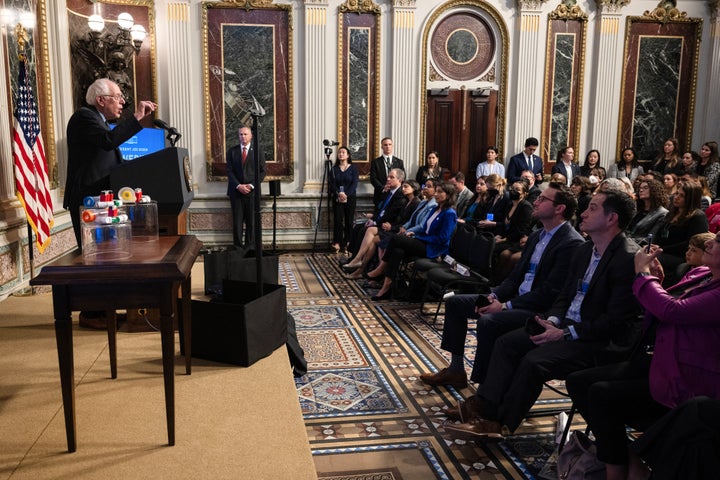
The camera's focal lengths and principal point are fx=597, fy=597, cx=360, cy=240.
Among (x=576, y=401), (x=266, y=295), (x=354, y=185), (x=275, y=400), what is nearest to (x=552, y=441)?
(x=576, y=401)

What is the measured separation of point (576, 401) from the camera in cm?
265

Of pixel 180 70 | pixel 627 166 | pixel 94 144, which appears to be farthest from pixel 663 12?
pixel 94 144

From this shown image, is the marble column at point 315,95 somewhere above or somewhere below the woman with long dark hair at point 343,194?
above

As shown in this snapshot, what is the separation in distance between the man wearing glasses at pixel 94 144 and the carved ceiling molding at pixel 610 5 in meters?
8.38

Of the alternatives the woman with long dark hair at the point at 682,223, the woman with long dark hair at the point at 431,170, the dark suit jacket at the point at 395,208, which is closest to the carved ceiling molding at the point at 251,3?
the woman with long dark hair at the point at 431,170

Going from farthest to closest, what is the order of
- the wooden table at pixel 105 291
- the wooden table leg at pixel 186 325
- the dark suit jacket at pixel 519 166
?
the dark suit jacket at pixel 519 166, the wooden table leg at pixel 186 325, the wooden table at pixel 105 291

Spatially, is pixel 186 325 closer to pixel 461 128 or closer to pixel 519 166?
pixel 519 166

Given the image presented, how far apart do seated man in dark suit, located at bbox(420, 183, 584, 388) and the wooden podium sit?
1860 millimetres

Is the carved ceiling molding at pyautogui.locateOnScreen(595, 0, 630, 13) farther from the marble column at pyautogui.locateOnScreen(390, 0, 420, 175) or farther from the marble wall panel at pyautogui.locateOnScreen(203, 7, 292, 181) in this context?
the marble wall panel at pyautogui.locateOnScreen(203, 7, 292, 181)

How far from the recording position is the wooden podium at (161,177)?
3.52 meters

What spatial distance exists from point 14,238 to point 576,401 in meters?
4.45

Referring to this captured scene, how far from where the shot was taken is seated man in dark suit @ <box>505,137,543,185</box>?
944 cm

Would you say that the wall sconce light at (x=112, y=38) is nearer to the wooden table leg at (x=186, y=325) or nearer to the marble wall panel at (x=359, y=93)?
the marble wall panel at (x=359, y=93)

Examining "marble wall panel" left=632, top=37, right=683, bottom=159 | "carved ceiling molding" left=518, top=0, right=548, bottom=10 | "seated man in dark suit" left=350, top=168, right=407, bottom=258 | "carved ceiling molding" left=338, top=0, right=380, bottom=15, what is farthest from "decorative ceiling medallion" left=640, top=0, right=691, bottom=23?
"seated man in dark suit" left=350, top=168, right=407, bottom=258
